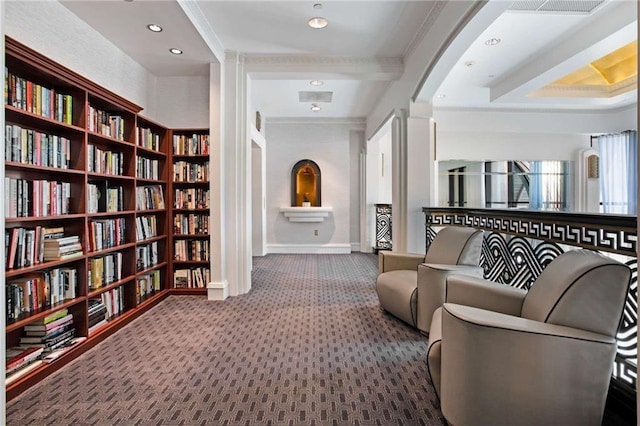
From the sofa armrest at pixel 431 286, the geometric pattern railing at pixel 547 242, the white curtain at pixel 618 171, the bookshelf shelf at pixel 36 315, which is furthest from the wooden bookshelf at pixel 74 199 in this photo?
the white curtain at pixel 618 171

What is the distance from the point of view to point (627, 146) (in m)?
6.98

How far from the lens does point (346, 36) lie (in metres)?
3.76

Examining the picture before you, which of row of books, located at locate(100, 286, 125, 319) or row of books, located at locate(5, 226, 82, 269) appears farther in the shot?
row of books, located at locate(100, 286, 125, 319)

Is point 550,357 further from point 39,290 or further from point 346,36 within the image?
point 346,36

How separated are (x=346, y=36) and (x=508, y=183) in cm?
539

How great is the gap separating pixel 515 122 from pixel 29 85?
7.90 m

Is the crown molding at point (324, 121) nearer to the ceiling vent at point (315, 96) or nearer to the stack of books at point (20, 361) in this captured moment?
the ceiling vent at point (315, 96)

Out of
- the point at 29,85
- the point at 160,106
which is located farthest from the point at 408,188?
the point at 29,85

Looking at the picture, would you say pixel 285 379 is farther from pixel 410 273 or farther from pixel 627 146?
pixel 627 146

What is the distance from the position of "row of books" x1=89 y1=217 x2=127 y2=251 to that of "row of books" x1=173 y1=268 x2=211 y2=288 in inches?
39.6

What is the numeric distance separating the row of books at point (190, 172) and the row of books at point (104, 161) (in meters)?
0.79

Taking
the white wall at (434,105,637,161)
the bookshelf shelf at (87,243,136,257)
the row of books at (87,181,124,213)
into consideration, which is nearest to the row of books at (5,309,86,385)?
the bookshelf shelf at (87,243,136,257)

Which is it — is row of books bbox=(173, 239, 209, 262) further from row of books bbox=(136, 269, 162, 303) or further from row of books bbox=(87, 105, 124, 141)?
row of books bbox=(87, 105, 124, 141)

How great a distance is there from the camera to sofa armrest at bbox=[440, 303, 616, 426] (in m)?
1.42
